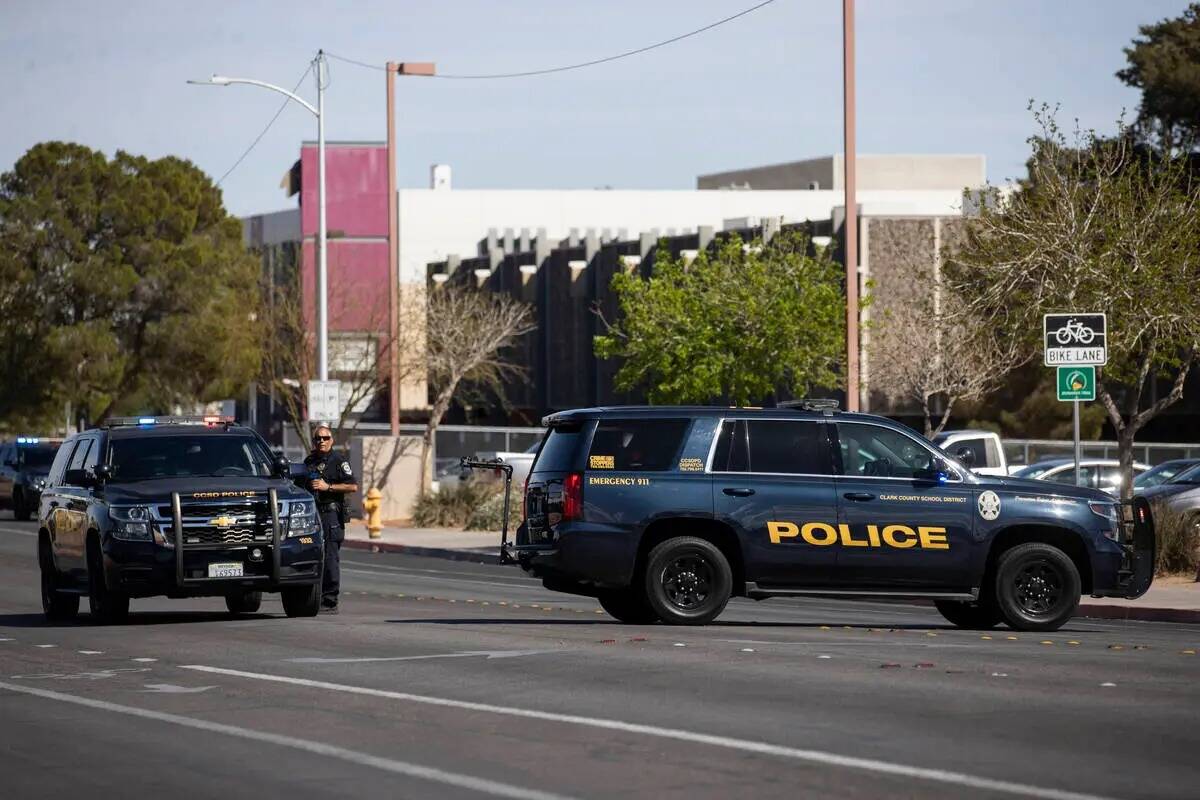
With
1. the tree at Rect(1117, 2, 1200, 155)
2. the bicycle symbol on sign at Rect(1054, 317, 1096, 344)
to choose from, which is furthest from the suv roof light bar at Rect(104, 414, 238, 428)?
the tree at Rect(1117, 2, 1200, 155)

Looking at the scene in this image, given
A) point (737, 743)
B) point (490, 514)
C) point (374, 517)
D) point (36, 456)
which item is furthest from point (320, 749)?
point (36, 456)

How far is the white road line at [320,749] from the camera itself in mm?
8914

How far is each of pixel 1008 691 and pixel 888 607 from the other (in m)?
10.2

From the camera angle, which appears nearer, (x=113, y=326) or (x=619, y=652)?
(x=619, y=652)

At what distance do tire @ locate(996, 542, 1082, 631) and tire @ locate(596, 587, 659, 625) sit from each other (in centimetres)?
315

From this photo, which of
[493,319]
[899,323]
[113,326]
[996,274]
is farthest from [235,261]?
[996,274]

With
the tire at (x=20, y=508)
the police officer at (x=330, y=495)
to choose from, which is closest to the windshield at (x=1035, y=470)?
the police officer at (x=330, y=495)

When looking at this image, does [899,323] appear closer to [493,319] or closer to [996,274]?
[493,319]

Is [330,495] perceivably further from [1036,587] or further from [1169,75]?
[1169,75]

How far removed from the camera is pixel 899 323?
52531 millimetres

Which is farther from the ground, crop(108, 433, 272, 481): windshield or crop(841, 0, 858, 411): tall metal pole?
crop(841, 0, 858, 411): tall metal pole

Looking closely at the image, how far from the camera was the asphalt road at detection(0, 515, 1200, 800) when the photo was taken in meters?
9.21

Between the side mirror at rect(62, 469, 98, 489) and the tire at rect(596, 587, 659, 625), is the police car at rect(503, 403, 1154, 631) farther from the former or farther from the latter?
the side mirror at rect(62, 469, 98, 489)

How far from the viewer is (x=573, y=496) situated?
1748 cm
